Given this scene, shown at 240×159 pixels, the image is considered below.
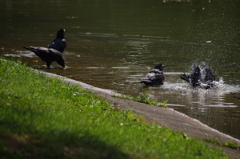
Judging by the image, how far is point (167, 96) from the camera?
11.2 meters

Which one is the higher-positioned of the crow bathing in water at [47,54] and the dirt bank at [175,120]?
the crow bathing in water at [47,54]

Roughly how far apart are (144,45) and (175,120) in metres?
11.4

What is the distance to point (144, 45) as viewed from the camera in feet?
64.3

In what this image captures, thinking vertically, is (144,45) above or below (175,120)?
above

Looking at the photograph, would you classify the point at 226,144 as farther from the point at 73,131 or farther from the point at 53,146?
the point at 53,146

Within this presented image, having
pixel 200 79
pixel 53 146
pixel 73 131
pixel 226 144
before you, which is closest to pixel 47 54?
pixel 200 79

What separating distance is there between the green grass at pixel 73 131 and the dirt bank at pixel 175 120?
53 cm

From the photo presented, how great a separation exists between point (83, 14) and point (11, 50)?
15.6m

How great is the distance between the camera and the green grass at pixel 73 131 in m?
4.92

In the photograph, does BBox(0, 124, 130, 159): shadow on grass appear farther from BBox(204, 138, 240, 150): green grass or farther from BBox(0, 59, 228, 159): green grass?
BBox(204, 138, 240, 150): green grass

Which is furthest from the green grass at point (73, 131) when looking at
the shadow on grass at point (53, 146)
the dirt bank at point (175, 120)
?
the dirt bank at point (175, 120)

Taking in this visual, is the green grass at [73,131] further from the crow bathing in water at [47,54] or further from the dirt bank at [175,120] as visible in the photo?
the crow bathing in water at [47,54]

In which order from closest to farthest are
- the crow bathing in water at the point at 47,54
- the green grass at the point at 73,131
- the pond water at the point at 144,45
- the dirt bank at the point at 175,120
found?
the green grass at the point at 73,131 → the dirt bank at the point at 175,120 → the pond water at the point at 144,45 → the crow bathing in water at the point at 47,54

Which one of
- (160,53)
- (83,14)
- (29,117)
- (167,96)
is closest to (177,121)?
(167,96)
